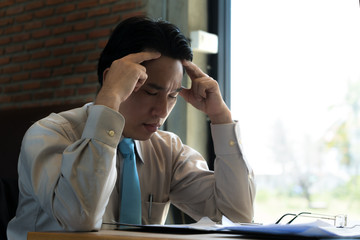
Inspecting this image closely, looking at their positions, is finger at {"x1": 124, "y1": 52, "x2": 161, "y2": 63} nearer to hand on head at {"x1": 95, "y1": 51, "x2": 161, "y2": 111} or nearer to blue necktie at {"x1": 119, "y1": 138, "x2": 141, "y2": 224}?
hand on head at {"x1": 95, "y1": 51, "x2": 161, "y2": 111}

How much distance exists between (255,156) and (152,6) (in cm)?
133

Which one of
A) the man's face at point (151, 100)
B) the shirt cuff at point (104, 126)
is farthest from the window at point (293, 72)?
the shirt cuff at point (104, 126)

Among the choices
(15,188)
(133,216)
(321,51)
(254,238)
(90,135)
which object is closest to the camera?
(254,238)

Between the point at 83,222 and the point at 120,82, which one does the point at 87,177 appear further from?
the point at 120,82

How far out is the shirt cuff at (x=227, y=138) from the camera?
5.77ft

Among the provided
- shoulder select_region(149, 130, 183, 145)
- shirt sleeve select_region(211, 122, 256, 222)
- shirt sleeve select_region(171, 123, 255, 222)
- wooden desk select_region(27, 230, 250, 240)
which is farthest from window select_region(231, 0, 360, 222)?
wooden desk select_region(27, 230, 250, 240)

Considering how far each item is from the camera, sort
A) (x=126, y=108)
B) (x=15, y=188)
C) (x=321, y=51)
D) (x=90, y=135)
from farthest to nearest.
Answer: (x=321, y=51) < (x=15, y=188) < (x=126, y=108) < (x=90, y=135)

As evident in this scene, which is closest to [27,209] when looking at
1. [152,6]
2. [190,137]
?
[190,137]

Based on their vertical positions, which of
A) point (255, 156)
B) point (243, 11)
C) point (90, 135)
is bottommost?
point (255, 156)

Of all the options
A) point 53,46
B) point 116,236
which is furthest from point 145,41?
point 53,46

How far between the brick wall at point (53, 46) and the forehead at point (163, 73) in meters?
2.20

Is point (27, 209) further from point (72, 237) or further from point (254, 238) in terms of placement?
point (254, 238)

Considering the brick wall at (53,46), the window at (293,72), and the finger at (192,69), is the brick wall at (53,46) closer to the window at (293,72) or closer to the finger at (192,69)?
the window at (293,72)

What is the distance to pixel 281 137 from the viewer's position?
13.5ft
